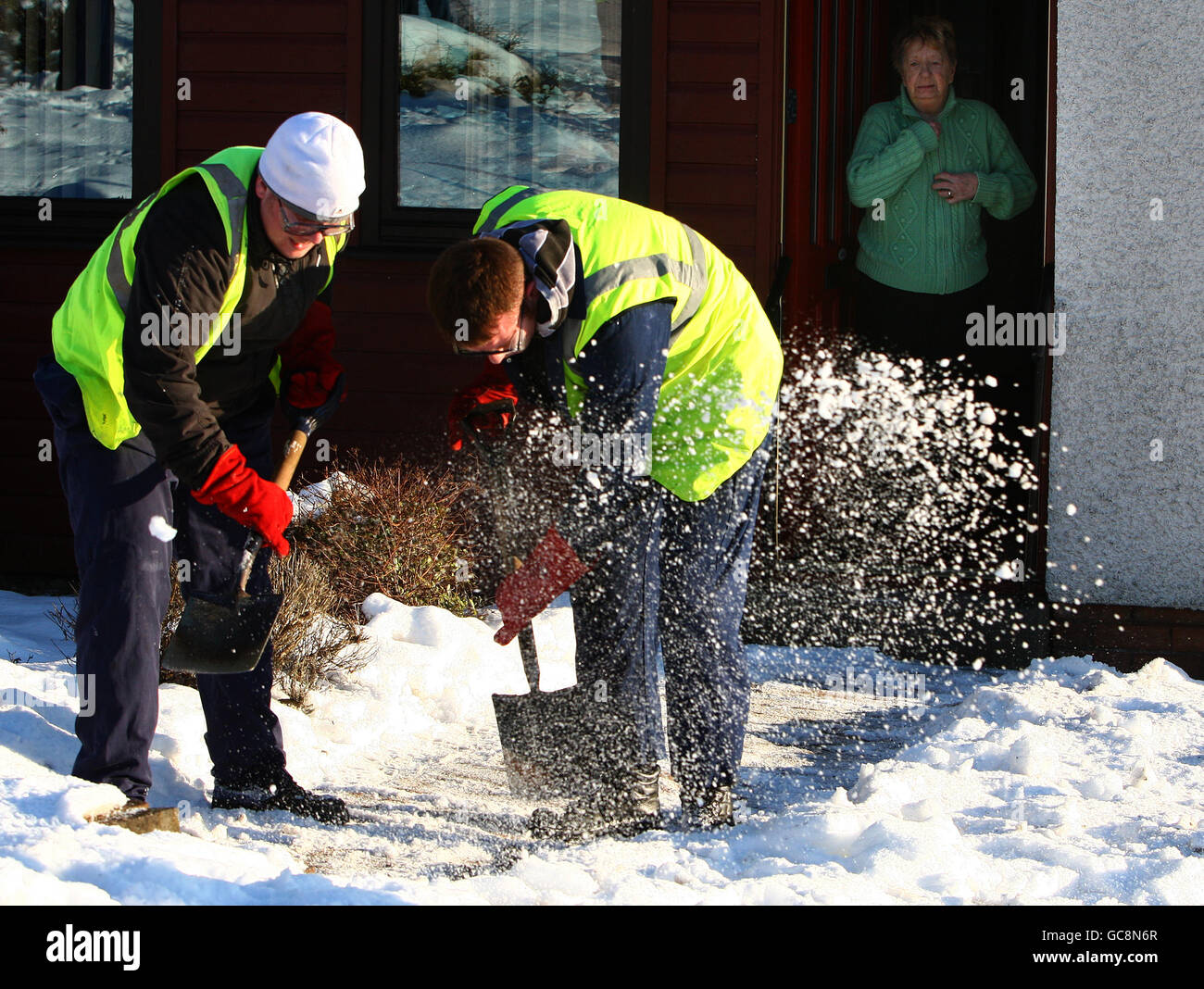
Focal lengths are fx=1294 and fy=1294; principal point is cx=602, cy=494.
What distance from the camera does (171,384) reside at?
2.78m

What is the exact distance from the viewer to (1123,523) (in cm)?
500

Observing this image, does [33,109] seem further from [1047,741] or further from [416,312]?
[1047,741]

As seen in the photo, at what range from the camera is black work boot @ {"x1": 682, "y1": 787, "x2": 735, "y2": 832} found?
3133mm

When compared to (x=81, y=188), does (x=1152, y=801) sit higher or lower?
lower

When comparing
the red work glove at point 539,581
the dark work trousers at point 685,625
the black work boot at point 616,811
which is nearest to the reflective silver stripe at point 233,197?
the red work glove at point 539,581

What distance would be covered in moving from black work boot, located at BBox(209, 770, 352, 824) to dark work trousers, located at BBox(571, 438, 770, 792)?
2.33 ft

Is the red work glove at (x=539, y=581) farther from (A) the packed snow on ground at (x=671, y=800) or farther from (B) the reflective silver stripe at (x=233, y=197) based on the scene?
(B) the reflective silver stripe at (x=233, y=197)

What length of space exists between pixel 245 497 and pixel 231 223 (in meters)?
0.60

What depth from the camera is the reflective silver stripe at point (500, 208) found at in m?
2.96

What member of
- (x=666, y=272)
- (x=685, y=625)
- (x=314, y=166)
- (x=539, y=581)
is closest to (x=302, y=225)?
(x=314, y=166)

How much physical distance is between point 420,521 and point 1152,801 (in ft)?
8.46

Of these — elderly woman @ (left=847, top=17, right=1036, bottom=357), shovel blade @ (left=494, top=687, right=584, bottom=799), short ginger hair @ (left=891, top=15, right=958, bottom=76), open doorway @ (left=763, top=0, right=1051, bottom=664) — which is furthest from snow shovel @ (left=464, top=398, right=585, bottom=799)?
short ginger hair @ (left=891, top=15, right=958, bottom=76)

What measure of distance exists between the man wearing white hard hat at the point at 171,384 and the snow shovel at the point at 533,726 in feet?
1.55

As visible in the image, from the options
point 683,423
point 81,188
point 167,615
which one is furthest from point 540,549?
point 81,188
